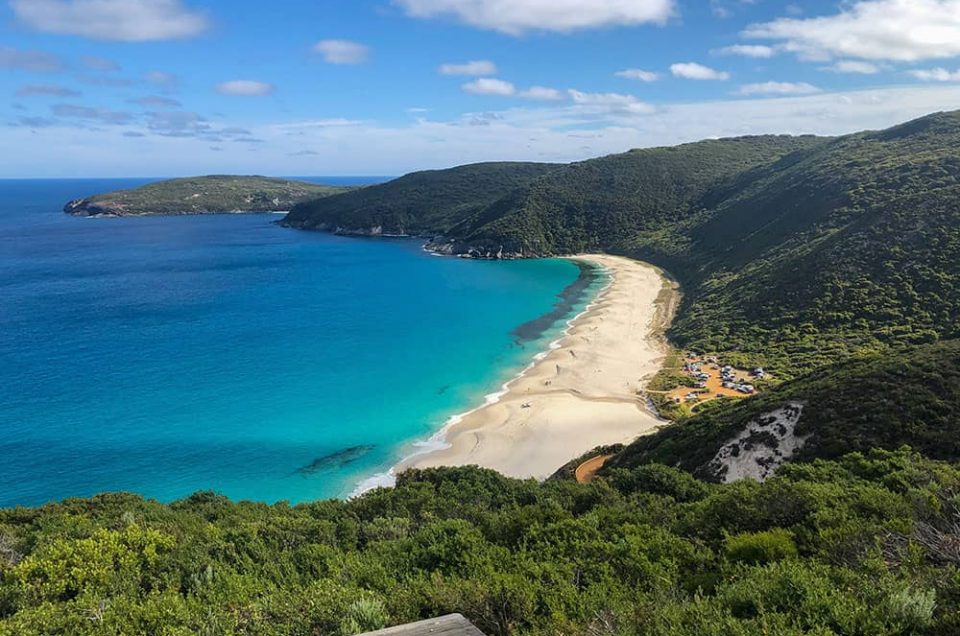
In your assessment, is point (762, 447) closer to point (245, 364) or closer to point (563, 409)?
point (563, 409)

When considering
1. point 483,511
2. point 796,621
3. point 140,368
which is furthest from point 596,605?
point 140,368

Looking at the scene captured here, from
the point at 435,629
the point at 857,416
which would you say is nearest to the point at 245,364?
the point at 857,416

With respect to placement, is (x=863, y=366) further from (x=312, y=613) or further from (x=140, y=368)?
(x=140, y=368)

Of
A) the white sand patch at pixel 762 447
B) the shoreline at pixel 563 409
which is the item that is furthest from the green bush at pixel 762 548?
the shoreline at pixel 563 409

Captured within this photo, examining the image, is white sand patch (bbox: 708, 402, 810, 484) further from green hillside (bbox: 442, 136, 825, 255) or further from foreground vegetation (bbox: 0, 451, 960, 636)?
green hillside (bbox: 442, 136, 825, 255)

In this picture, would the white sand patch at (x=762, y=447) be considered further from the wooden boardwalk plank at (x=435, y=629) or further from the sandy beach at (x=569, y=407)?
the wooden boardwalk plank at (x=435, y=629)

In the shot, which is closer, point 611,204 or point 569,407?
point 569,407
